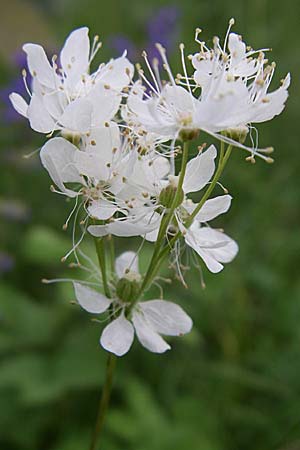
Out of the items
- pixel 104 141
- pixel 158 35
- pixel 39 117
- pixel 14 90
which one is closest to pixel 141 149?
pixel 104 141

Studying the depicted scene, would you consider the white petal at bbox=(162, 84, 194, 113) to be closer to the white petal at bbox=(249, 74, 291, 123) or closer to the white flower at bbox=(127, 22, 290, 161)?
the white flower at bbox=(127, 22, 290, 161)

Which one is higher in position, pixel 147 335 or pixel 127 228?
pixel 127 228

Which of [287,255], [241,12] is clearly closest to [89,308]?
[287,255]

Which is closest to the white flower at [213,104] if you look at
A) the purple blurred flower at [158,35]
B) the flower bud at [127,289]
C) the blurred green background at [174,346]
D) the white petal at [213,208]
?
the white petal at [213,208]

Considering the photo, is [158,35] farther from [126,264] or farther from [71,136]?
[71,136]

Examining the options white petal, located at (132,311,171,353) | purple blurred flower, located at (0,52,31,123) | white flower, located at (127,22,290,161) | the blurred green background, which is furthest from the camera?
purple blurred flower, located at (0,52,31,123)

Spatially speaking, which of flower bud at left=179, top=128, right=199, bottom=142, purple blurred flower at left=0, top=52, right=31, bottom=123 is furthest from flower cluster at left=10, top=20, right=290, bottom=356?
purple blurred flower at left=0, top=52, right=31, bottom=123

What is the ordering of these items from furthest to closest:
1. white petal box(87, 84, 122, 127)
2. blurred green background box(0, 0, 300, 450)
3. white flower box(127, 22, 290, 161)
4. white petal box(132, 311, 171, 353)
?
blurred green background box(0, 0, 300, 450)
white petal box(132, 311, 171, 353)
white petal box(87, 84, 122, 127)
white flower box(127, 22, 290, 161)
